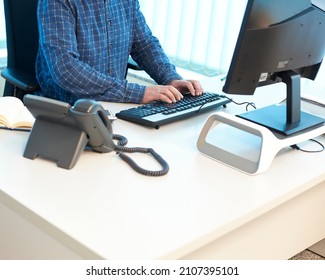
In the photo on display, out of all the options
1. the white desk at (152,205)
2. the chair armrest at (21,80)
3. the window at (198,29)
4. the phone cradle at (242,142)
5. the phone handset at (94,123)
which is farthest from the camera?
the window at (198,29)

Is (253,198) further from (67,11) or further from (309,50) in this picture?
(67,11)

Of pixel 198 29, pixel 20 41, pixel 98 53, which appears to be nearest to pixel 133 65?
pixel 98 53

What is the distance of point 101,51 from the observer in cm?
193

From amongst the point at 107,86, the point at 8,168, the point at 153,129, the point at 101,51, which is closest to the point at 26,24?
the point at 101,51

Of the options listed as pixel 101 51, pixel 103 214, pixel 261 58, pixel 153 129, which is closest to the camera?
pixel 103 214

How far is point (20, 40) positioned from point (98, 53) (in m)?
0.41

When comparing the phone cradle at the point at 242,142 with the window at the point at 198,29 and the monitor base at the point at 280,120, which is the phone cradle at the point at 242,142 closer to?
the monitor base at the point at 280,120

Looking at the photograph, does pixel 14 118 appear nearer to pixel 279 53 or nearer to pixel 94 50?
pixel 94 50

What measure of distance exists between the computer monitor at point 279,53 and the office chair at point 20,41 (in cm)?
94

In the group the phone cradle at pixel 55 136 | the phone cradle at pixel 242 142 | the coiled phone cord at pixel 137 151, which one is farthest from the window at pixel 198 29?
the phone cradle at pixel 55 136

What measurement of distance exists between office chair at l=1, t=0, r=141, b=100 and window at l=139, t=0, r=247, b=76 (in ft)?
2.98

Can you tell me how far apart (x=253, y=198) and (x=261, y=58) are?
42 centimetres

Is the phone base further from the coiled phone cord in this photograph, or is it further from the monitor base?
the monitor base

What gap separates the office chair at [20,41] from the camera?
6.84ft
